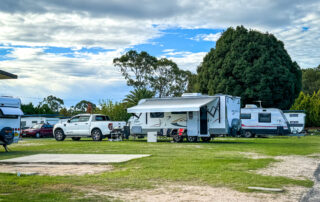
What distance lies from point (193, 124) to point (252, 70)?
16121 mm

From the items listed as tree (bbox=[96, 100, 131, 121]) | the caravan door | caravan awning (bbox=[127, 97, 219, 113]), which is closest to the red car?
tree (bbox=[96, 100, 131, 121])

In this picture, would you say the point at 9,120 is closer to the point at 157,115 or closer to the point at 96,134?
the point at 96,134

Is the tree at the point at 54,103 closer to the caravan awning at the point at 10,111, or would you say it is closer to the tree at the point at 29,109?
the tree at the point at 29,109

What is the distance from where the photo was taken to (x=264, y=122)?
30.1 metres

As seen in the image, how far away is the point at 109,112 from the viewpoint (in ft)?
136

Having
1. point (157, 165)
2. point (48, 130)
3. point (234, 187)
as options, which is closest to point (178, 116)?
point (157, 165)

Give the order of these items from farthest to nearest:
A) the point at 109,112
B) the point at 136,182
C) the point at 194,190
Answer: the point at 109,112
the point at 136,182
the point at 194,190

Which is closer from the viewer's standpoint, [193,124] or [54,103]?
[193,124]

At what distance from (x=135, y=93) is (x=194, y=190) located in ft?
121

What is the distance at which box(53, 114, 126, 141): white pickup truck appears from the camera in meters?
24.4

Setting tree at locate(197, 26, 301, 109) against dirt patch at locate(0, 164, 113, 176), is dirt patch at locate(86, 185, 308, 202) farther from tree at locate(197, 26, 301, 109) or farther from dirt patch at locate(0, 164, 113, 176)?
tree at locate(197, 26, 301, 109)

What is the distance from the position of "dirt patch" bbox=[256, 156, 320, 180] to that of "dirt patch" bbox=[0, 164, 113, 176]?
421cm

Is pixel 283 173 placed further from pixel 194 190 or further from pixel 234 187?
pixel 194 190

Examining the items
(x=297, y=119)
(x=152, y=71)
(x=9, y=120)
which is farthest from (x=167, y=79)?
(x=9, y=120)
